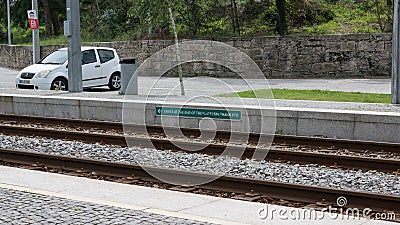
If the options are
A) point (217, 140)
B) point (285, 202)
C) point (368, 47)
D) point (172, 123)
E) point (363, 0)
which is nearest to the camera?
point (285, 202)

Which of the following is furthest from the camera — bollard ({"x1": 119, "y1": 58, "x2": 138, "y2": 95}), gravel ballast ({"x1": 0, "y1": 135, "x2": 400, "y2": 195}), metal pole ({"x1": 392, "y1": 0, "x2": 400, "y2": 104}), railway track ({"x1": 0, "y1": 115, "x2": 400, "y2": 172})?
bollard ({"x1": 119, "y1": 58, "x2": 138, "y2": 95})

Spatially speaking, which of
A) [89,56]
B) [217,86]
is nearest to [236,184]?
[89,56]

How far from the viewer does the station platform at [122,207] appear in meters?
6.65

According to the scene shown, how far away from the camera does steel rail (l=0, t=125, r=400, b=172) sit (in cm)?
966

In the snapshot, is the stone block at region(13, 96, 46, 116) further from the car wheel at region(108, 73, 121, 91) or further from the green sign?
the car wheel at region(108, 73, 121, 91)

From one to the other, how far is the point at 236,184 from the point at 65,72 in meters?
15.0

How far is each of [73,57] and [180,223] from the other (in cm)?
1369

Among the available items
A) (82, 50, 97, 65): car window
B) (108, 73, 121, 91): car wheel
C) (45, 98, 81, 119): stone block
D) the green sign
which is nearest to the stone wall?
(108, 73, 121, 91): car wheel

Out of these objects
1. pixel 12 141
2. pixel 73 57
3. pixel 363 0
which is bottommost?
pixel 12 141

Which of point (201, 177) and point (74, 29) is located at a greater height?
point (74, 29)

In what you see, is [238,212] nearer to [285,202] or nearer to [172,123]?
[285,202]

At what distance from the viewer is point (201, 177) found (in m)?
8.75

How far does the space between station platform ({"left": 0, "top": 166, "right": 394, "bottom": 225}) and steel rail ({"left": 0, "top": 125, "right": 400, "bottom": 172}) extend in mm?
2844

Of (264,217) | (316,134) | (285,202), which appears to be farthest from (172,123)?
(264,217)
